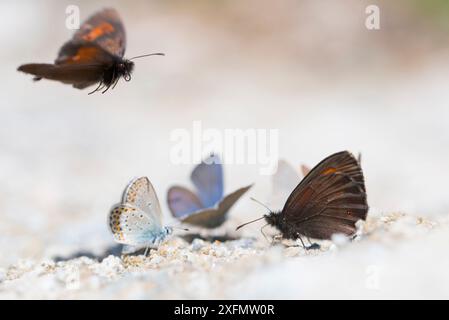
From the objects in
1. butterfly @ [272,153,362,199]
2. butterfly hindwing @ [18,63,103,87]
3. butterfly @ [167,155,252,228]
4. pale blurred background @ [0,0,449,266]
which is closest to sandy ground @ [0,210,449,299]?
butterfly @ [272,153,362,199]

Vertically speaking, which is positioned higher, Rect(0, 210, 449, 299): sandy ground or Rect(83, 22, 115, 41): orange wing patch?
Rect(83, 22, 115, 41): orange wing patch

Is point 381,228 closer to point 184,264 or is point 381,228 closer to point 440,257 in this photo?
point 440,257

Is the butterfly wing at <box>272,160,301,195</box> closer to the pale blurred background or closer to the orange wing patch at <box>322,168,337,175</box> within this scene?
the orange wing patch at <box>322,168,337,175</box>

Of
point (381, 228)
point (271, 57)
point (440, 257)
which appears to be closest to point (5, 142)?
point (271, 57)

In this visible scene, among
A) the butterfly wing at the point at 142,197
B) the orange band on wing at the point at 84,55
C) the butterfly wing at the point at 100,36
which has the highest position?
the butterfly wing at the point at 100,36

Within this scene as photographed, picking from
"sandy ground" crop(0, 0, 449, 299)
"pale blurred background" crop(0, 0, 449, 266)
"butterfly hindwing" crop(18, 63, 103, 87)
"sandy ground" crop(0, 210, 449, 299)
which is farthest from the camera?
"pale blurred background" crop(0, 0, 449, 266)

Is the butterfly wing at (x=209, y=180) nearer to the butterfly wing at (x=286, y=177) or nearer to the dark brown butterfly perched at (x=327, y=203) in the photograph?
the butterfly wing at (x=286, y=177)

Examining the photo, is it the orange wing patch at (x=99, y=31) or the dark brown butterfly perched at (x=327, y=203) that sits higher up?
the orange wing patch at (x=99, y=31)

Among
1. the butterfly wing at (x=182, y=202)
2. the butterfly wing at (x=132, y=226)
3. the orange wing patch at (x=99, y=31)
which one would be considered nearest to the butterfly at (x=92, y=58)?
the orange wing patch at (x=99, y=31)
